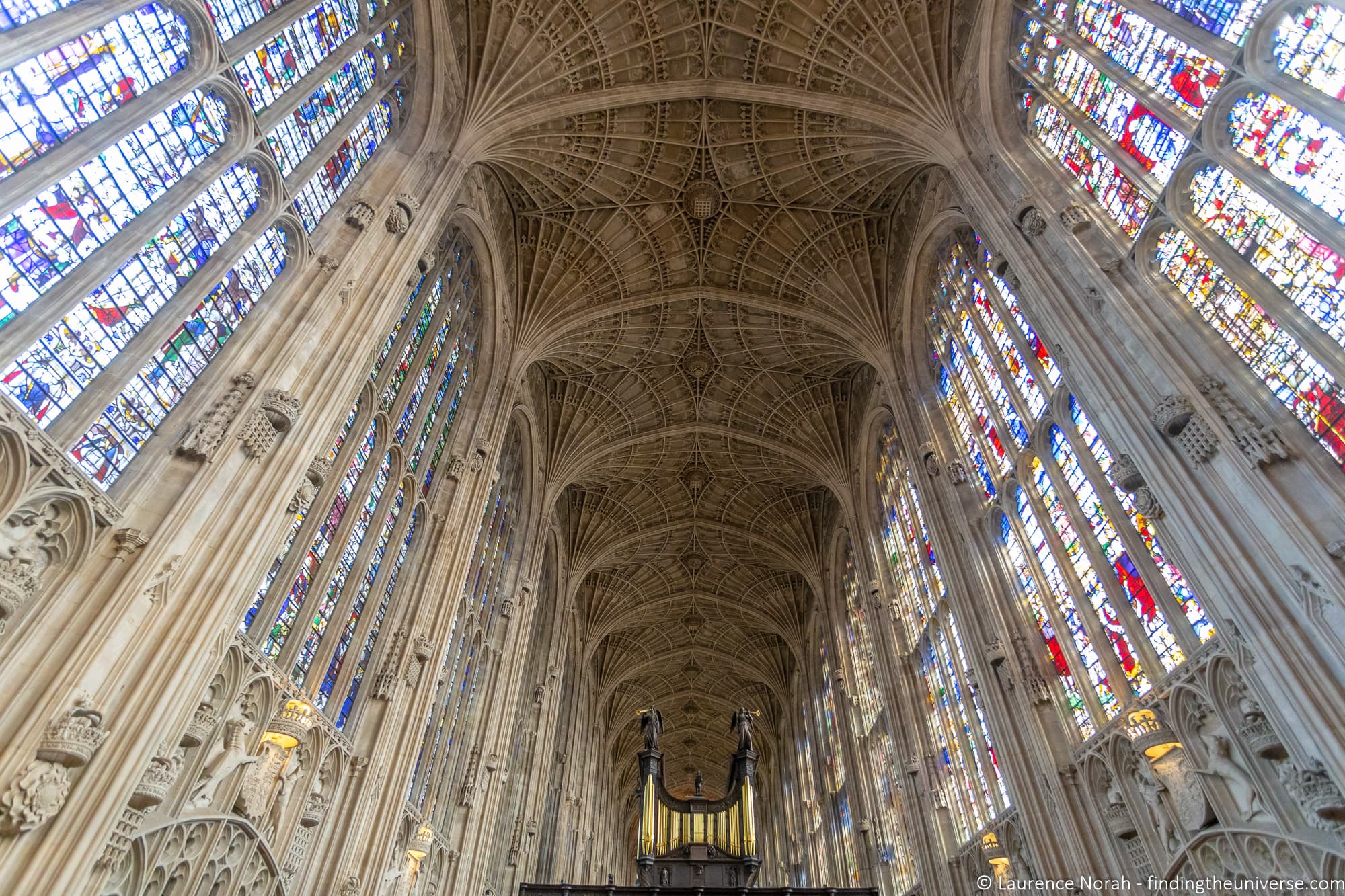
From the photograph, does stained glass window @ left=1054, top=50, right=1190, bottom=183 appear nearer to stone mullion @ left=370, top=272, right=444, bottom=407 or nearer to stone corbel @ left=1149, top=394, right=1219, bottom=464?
stone corbel @ left=1149, top=394, right=1219, bottom=464

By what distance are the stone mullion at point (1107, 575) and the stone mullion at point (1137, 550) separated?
0.57 metres

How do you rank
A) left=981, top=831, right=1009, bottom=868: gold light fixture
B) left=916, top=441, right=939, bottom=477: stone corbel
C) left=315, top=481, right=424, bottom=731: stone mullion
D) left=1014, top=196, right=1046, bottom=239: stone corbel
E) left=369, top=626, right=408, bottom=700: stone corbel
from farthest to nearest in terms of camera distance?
left=916, top=441, right=939, bottom=477: stone corbel < left=981, top=831, right=1009, bottom=868: gold light fixture < left=369, top=626, right=408, bottom=700: stone corbel < left=315, top=481, right=424, bottom=731: stone mullion < left=1014, top=196, right=1046, bottom=239: stone corbel

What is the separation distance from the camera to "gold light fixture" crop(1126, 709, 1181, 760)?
10500 mm

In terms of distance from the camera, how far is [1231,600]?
28.6 feet

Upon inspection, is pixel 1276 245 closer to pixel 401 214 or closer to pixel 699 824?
pixel 401 214

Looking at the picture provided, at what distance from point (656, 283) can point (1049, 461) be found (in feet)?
49.0

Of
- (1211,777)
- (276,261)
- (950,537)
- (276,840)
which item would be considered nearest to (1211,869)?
(1211,777)

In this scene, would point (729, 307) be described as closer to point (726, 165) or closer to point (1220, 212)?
point (726, 165)

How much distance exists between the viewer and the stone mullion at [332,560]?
12.1 metres

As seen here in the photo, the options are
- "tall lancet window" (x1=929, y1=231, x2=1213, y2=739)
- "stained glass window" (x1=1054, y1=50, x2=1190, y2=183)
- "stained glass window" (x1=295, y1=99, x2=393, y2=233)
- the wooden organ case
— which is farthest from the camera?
the wooden organ case

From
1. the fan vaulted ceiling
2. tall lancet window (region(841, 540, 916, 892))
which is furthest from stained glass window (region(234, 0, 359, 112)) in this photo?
tall lancet window (region(841, 540, 916, 892))

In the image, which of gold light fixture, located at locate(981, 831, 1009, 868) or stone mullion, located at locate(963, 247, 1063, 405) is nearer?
stone mullion, located at locate(963, 247, 1063, 405)

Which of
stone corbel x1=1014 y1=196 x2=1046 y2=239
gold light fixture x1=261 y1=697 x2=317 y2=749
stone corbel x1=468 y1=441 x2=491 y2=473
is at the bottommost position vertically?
gold light fixture x1=261 y1=697 x2=317 y2=749

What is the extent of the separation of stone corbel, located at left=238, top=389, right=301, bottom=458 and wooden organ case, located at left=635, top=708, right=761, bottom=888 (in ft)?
70.6
